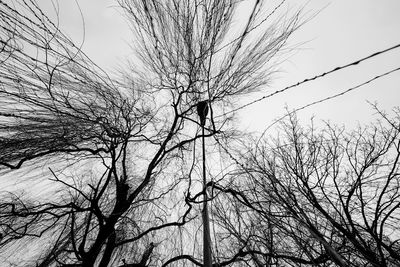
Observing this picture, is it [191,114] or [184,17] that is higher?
[191,114]

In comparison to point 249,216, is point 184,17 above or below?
above

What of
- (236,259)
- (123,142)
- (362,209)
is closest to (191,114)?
(123,142)

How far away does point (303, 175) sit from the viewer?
5266 millimetres

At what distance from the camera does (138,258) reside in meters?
4.62

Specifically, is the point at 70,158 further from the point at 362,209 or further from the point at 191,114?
the point at 362,209

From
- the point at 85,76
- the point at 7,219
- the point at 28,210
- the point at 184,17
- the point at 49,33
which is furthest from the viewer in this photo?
the point at 28,210

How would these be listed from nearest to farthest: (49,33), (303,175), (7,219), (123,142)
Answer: (49,33)
(7,219)
(123,142)
(303,175)

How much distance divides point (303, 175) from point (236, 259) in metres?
2.39

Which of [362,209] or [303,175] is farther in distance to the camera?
[303,175]

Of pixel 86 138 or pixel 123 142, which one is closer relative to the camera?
pixel 86 138

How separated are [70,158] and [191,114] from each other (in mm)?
2257

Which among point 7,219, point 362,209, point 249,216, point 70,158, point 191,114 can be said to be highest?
point 191,114

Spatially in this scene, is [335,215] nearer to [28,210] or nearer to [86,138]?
[86,138]

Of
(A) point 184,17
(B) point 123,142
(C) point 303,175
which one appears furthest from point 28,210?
(C) point 303,175
